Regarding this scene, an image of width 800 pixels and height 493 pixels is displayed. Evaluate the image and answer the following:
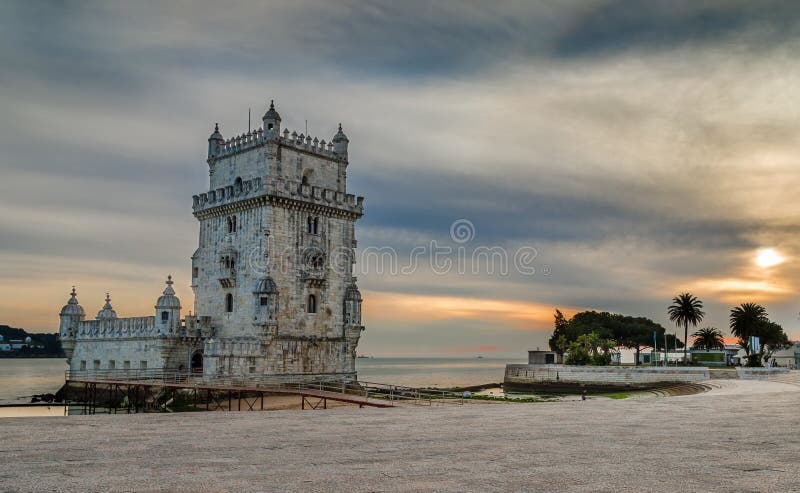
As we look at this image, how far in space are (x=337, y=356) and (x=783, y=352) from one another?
3599 inches

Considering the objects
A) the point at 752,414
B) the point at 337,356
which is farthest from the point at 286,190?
the point at 752,414

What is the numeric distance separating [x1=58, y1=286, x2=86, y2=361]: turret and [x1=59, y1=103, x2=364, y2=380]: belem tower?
769 cm

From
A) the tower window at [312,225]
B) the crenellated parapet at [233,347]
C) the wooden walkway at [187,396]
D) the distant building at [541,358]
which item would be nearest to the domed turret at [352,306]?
the tower window at [312,225]

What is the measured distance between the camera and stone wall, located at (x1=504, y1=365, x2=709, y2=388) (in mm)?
60312

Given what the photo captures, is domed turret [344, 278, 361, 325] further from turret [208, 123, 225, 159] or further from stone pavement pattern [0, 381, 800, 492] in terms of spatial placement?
stone pavement pattern [0, 381, 800, 492]

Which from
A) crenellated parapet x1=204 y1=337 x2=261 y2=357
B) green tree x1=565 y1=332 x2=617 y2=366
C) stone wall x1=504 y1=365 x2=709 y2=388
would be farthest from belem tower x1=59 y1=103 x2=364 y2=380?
green tree x1=565 y1=332 x2=617 y2=366

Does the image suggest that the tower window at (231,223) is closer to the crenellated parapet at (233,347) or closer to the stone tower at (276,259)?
the stone tower at (276,259)

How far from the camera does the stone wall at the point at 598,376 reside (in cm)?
6031

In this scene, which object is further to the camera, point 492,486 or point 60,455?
point 60,455

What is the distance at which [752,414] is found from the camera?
73.7 feet

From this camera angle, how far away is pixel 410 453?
14781mm

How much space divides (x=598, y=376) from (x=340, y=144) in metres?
32.9

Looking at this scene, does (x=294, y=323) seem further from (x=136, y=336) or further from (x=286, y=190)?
(x=136, y=336)

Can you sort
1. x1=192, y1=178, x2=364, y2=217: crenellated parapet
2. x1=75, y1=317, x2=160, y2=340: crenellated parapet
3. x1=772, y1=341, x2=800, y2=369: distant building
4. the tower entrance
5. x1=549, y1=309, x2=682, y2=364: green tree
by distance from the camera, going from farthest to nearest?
x1=549, y1=309, x2=682, y2=364: green tree, x1=772, y1=341, x2=800, y2=369: distant building, x1=75, y1=317, x2=160, y2=340: crenellated parapet, the tower entrance, x1=192, y1=178, x2=364, y2=217: crenellated parapet
